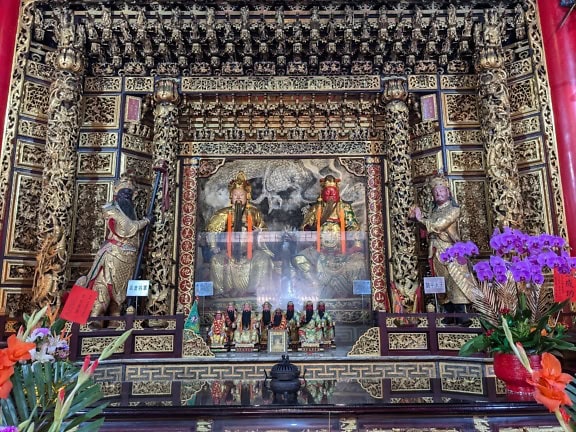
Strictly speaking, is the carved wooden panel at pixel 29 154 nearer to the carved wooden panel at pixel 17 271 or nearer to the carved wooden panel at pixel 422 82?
the carved wooden panel at pixel 17 271

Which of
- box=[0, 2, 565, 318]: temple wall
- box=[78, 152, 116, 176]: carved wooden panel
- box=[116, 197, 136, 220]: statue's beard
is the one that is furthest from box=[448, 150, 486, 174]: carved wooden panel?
box=[78, 152, 116, 176]: carved wooden panel

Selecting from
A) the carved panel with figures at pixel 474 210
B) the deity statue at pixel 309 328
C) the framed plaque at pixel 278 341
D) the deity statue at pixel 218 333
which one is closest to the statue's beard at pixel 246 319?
the deity statue at pixel 218 333

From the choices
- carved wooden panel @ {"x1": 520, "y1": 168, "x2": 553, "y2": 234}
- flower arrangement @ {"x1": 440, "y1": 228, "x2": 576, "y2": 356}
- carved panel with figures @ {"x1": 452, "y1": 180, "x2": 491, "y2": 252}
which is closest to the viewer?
flower arrangement @ {"x1": 440, "y1": 228, "x2": 576, "y2": 356}

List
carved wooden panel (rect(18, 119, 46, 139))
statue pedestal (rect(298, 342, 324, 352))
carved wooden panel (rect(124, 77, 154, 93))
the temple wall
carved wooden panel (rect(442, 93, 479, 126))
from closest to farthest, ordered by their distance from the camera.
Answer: statue pedestal (rect(298, 342, 324, 352)) → the temple wall → carved wooden panel (rect(18, 119, 46, 139)) → carved wooden panel (rect(442, 93, 479, 126)) → carved wooden panel (rect(124, 77, 154, 93))

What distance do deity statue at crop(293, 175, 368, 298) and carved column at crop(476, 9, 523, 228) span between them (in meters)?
1.82

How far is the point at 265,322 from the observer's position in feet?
17.6

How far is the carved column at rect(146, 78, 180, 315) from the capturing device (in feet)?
17.9

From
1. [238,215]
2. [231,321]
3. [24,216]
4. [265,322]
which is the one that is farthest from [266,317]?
[24,216]

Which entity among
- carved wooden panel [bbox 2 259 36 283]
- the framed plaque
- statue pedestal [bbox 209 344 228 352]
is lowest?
statue pedestal [bbox 209 344 228 352]

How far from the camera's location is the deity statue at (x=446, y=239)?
509cm

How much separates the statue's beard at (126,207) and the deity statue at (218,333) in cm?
162

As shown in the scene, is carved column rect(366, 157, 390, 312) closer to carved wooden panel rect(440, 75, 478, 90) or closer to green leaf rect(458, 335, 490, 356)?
carved wooden panel rect(440, 75, 478, 90)

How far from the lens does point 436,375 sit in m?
4.13

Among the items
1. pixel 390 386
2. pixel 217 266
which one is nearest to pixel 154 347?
pixel 217 266
